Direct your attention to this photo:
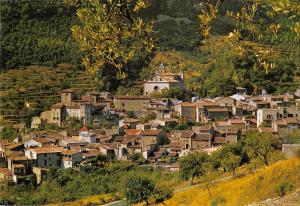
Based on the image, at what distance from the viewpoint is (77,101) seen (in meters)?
23.5

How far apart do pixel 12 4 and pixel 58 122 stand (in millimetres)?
14801

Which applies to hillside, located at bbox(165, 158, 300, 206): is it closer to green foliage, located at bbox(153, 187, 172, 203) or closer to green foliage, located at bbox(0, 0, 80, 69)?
green foliage, located at bbox(153, 187, 172, 203)

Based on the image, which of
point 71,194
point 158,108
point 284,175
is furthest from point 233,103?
point 284,175

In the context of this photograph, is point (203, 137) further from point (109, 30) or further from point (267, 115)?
point (109, 30)

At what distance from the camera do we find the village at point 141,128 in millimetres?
18531

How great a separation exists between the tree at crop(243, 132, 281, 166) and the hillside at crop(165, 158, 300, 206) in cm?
182

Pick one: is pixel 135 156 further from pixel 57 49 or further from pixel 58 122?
pixel 57 49

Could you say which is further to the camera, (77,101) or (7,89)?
(7,89)

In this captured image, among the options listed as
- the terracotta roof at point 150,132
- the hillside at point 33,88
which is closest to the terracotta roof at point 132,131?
the terracotta roof at point 150,132

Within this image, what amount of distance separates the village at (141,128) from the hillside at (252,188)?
16.0ft

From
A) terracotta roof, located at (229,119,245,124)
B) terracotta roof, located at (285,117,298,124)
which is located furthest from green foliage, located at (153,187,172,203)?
terracotta roof, located at (285,117,298,124)

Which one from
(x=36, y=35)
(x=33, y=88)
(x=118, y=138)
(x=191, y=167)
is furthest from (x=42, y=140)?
(x=36, y=35)

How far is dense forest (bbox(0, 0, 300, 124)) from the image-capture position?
25453mm

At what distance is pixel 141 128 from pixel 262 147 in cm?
697
